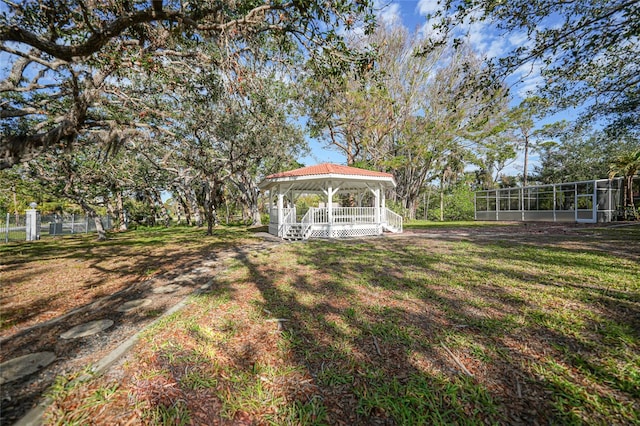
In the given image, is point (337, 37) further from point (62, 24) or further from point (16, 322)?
point (16, 322)

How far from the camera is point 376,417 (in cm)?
168

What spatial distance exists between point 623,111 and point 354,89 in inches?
538

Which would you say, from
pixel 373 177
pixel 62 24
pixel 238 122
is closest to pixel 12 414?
pixel 62 24

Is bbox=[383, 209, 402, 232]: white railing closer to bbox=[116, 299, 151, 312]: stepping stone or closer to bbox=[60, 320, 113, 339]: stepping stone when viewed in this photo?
bbox=[116, 299, 151, 312]: stepping stone

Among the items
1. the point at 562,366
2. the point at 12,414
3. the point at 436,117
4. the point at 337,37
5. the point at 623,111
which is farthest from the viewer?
the point at 436,117

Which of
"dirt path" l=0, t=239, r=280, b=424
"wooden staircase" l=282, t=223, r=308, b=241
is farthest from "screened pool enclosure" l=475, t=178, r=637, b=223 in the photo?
"dirt path" l=0, t=239, r=280, b=424

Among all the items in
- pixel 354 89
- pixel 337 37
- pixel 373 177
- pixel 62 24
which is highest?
pixel 354 89

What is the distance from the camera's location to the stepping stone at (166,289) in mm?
4341

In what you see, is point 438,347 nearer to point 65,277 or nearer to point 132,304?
point 132,304

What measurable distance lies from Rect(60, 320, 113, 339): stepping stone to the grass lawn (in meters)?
0.71

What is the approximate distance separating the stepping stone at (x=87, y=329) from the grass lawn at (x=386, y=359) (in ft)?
2.32

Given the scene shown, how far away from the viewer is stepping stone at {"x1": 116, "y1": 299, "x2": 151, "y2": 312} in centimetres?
357

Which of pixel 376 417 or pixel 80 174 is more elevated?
pixel 80 174

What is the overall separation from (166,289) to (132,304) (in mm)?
708
